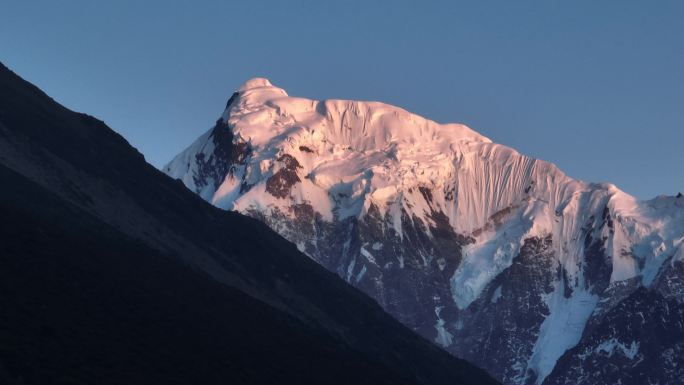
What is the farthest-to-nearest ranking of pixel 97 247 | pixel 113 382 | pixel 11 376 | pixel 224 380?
pixel 97 247 < pixel 224 380 < pixel 113 382 < pixel 11 376

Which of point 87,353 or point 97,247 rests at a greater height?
point 97,247

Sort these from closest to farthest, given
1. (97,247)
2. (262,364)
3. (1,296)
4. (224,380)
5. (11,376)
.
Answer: (11,376), (1,296), (224,380), (262,364), (97,247)

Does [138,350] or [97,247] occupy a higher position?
[97,247]

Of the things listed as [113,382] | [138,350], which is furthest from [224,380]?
[113,382]

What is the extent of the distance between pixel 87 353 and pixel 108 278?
3505 centimetres

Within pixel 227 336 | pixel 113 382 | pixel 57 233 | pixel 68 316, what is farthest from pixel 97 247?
pixel 113 382

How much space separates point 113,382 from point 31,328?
10.9 meters

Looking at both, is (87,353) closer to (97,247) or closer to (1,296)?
(1,296)

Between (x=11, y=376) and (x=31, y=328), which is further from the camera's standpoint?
(x=31, y=328)

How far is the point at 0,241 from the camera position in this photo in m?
177

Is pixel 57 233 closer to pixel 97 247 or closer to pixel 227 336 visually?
pixel 97 247

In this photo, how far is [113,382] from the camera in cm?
14725

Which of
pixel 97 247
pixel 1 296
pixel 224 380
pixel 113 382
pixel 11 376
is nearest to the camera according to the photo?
pixel 11 376

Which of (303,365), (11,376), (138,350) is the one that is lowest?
(11,376)
